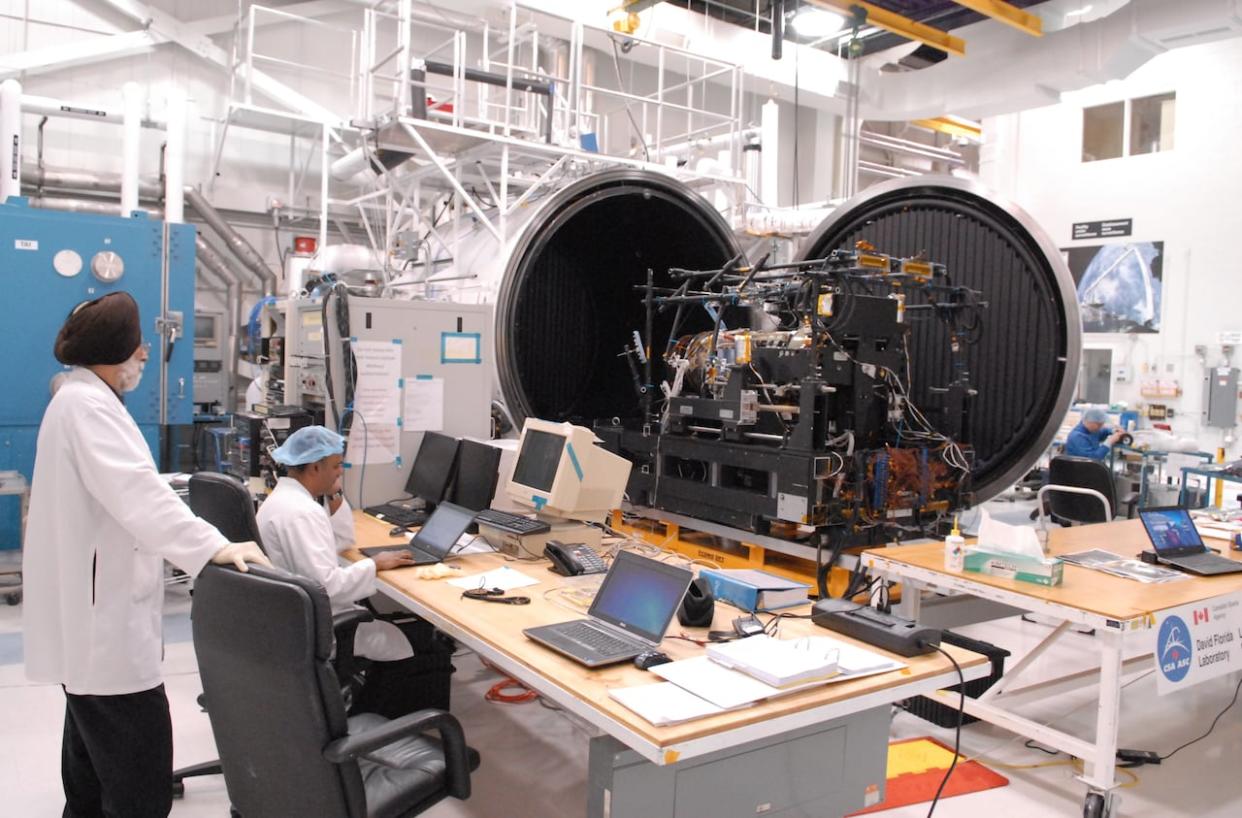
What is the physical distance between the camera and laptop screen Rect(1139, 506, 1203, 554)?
9.86ft

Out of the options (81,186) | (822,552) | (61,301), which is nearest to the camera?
(822,552)

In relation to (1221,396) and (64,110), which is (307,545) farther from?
(1221,396)

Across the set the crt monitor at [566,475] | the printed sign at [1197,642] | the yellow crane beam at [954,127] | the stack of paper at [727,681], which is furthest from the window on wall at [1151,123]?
the stack of paper at [727,681]

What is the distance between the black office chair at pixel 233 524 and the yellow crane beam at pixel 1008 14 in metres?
4.61

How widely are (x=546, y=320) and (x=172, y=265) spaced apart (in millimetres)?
2205

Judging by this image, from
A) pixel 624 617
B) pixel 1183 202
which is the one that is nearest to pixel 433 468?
pixel 624 617

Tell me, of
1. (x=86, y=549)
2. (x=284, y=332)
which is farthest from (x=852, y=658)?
(x=284, y=332)

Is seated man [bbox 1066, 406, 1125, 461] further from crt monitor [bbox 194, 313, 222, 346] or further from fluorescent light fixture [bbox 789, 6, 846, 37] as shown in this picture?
crt monitor [bbox 194, 313, 222, 346]

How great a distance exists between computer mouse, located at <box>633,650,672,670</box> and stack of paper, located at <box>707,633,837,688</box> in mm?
100

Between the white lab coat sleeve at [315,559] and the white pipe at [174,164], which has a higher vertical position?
the white pipe at [174,164]

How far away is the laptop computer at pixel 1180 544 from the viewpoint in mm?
2947

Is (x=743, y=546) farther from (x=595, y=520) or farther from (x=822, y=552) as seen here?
(x=595, y=520)

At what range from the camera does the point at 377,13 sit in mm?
5094

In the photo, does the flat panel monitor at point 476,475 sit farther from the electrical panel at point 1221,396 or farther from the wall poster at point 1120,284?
the electrical panel at point 1221,396
